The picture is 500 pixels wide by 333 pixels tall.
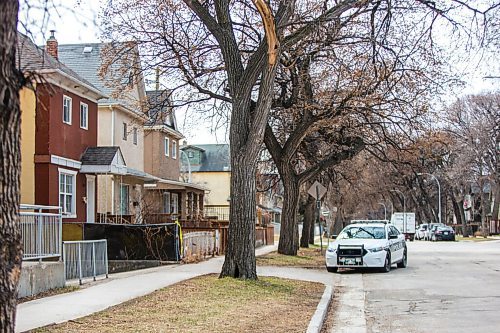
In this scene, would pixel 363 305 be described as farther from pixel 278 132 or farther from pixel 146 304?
pixel 278 132

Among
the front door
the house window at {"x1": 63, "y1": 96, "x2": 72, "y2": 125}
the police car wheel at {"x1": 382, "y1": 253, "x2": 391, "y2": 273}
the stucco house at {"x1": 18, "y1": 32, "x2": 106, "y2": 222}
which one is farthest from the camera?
the front door

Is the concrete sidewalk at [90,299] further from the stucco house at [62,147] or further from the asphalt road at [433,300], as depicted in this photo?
the stucco house at [62,147]

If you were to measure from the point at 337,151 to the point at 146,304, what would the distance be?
1810 cm

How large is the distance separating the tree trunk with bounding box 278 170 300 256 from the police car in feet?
18.4

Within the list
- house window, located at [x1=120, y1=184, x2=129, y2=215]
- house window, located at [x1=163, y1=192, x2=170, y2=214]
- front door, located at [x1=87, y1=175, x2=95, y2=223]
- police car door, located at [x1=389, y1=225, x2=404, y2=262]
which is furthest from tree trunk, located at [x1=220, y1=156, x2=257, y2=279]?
house window, located at [x1=163, y1=192, x2=170, y2=214]

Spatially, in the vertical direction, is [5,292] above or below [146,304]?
above

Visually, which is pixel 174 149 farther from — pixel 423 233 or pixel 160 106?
pixel 423 233

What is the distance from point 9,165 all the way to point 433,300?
1201cm

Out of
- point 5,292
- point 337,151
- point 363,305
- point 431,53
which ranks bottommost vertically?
point 363,305

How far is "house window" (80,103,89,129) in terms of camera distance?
2802 cm

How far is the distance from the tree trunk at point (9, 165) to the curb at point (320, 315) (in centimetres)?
650

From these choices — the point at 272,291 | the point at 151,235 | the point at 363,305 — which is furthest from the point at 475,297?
the point at 151,235

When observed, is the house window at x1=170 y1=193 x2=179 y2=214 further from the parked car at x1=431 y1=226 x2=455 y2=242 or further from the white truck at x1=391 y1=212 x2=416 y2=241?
the white truck at x1=391 y1=212 x2=416 y2=241

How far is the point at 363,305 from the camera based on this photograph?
14.0m
